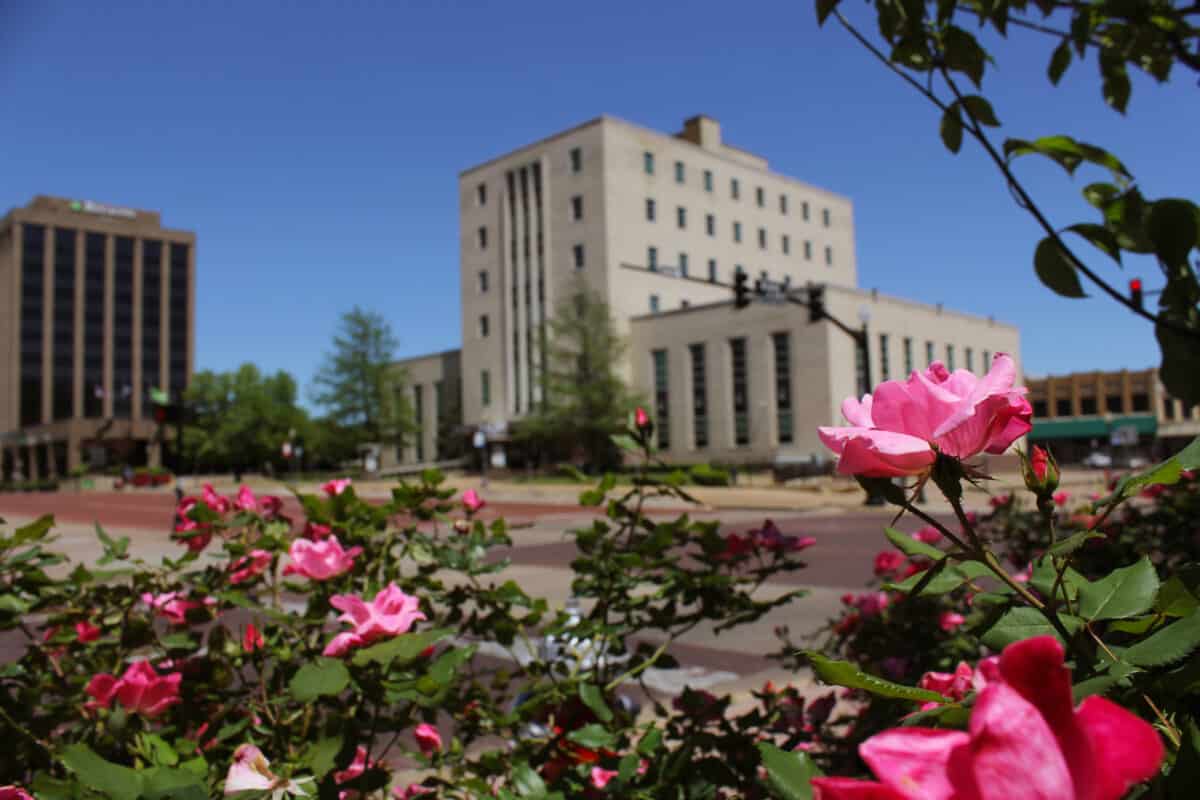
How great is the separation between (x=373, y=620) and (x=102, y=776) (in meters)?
0.41

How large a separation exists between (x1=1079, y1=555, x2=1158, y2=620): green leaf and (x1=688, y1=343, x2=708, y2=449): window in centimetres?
5046

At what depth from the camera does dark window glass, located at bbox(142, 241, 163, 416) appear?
4218 inches

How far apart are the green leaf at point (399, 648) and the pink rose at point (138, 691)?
26.0 inches

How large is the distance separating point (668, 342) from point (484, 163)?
20152 mm

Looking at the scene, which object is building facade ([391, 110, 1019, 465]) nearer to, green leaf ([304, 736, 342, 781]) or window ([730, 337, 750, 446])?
window ([730, 337, 750, 446])

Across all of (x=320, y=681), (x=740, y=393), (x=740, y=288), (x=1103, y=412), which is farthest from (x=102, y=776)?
(x=1103, y=412)

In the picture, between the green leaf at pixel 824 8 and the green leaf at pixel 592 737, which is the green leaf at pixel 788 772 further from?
the green leaf at pixel 824 8

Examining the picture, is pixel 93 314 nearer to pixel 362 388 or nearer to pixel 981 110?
pixel 362 388

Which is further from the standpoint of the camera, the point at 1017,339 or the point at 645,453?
the point at 1017,339

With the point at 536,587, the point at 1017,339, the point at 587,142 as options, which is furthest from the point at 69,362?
the point at 536,587

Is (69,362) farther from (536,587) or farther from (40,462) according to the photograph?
(536,587)

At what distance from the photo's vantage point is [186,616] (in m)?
2.04

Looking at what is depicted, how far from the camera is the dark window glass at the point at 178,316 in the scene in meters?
109

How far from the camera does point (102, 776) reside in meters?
1.14
